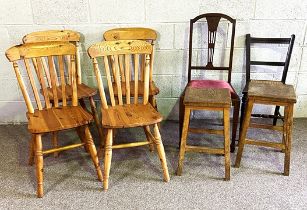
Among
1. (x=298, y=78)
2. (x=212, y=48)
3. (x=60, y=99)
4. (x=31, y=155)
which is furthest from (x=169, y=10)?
(x=31, y=155)

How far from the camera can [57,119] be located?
2.00m

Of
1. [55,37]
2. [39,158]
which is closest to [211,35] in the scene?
[55,37]

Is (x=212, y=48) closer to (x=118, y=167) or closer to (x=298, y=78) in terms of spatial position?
(x=298, y=78)

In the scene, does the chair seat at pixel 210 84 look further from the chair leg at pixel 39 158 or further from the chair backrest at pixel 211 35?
the chair leg at pixel 39 158

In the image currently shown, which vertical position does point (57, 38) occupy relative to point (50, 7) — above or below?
below

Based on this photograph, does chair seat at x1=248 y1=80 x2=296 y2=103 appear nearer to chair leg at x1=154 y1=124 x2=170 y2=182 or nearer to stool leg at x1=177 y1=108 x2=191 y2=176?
stool leg at x1=177 y1=108 x2=191 y2=176

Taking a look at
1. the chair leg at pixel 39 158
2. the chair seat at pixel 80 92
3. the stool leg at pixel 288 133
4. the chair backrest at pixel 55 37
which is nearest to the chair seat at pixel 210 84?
the stool leg at pixel 288 133

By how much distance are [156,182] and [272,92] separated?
100 cm

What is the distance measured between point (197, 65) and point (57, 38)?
1.20 meters

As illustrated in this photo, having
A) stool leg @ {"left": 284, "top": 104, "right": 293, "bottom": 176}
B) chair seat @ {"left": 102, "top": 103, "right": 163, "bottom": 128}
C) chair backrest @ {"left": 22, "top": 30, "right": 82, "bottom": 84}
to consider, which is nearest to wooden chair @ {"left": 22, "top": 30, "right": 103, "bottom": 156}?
chair backrest @ {"left": 22, "top": 30, "right": 82, "bottom": 84}

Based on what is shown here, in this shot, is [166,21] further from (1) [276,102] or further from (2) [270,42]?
(1) [276,102]

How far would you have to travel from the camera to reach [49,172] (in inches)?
87.7

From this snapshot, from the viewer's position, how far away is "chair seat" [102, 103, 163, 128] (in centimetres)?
192

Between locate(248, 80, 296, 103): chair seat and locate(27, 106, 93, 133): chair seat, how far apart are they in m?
1.13
